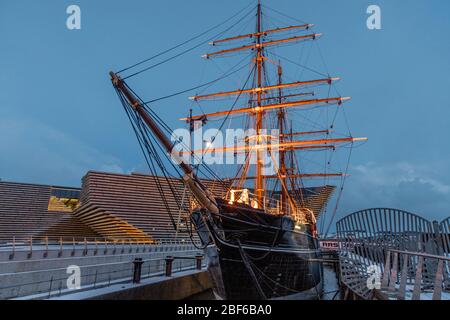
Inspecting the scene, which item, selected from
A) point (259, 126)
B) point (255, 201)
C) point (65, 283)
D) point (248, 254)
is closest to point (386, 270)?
point (248, 254)

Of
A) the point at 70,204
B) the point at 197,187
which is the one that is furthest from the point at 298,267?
the point at 70,204

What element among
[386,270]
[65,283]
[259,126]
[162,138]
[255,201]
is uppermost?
[259,126]

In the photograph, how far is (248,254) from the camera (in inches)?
402

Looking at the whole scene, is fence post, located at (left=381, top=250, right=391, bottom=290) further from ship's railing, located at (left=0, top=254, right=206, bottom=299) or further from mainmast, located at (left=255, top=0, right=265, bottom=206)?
ship's railing, located at (left=0, top=254, right=206, bottom=299)

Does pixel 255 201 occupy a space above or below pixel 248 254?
above

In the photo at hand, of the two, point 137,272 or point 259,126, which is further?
point 259,126

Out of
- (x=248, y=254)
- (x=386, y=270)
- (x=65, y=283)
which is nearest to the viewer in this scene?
(x=386, y=270)

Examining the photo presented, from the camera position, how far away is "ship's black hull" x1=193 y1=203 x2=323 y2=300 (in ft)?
32.8

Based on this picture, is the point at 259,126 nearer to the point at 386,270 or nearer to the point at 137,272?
the point at 137,272

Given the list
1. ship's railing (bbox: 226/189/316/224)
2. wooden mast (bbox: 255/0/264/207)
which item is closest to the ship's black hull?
ship's railing (bbox: 226/189/316/224)

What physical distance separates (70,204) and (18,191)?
7.26 meters
